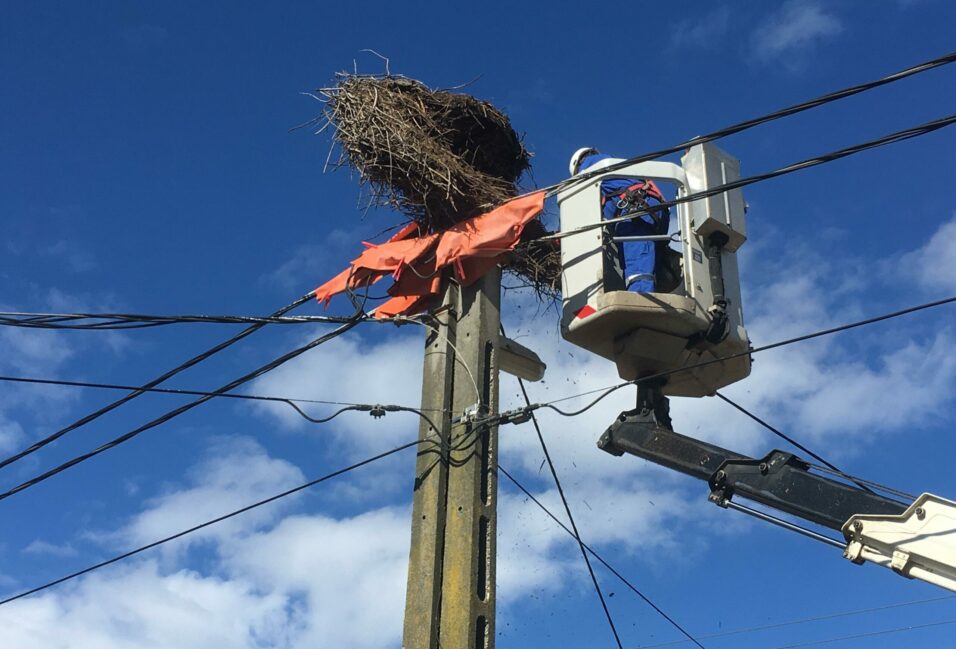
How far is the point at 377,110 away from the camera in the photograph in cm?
711

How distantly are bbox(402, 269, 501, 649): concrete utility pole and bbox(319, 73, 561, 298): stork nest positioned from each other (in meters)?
0.55

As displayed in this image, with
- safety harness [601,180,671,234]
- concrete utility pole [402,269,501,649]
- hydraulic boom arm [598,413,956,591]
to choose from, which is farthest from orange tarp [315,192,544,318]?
hydraulic boom arm [598,413,956,591]

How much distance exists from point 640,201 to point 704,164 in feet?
1.32

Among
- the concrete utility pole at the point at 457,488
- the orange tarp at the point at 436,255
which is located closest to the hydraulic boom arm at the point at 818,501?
the concrete utility pole at the point at 457,488

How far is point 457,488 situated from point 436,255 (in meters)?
1.37

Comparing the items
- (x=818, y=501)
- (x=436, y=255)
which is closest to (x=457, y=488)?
(x=436, y=255)

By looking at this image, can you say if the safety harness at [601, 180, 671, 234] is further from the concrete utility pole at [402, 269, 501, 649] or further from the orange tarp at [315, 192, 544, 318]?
the concrete utility pole at [402, 269, 501, 649]

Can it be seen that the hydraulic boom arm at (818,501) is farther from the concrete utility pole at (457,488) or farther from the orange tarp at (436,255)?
the orange tarp at (436,255)

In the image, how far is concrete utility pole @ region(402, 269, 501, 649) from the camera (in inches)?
220

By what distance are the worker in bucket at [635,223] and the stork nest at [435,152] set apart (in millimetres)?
491

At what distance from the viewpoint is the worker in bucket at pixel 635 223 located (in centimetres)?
657

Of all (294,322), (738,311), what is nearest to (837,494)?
(738,311)

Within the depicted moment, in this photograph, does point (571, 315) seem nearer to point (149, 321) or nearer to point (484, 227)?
point (484, 227)

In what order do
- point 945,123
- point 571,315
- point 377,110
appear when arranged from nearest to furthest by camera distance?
point 945,123 < point 571,315 < point 377,110
